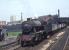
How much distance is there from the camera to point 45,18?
31.9 metres

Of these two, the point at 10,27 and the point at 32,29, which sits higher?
the point at 32,29

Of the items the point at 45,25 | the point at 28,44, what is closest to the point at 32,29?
the point at 28,44

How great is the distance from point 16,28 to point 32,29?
81429 mm

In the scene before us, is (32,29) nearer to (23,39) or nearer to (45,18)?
(23,39)

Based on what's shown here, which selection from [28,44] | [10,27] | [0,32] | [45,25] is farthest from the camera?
[10,27]

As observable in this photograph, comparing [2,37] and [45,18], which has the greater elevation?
[45,18]

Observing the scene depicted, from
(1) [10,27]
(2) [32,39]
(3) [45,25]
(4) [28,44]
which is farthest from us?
(1) [10,27]

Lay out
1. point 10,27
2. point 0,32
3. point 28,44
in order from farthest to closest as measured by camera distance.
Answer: point 10,27 < point 0,32 < point 28,44

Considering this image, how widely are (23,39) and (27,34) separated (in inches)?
33.3

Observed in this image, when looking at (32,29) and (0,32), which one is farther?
(0,32)

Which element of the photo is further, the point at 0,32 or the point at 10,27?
the point at 10,27

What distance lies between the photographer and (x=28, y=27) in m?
26.6

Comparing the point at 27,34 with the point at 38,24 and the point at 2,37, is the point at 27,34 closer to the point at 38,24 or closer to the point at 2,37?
the point at 38,24

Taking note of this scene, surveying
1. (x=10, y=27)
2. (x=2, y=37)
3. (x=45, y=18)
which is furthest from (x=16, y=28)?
(x=45, y=18)
